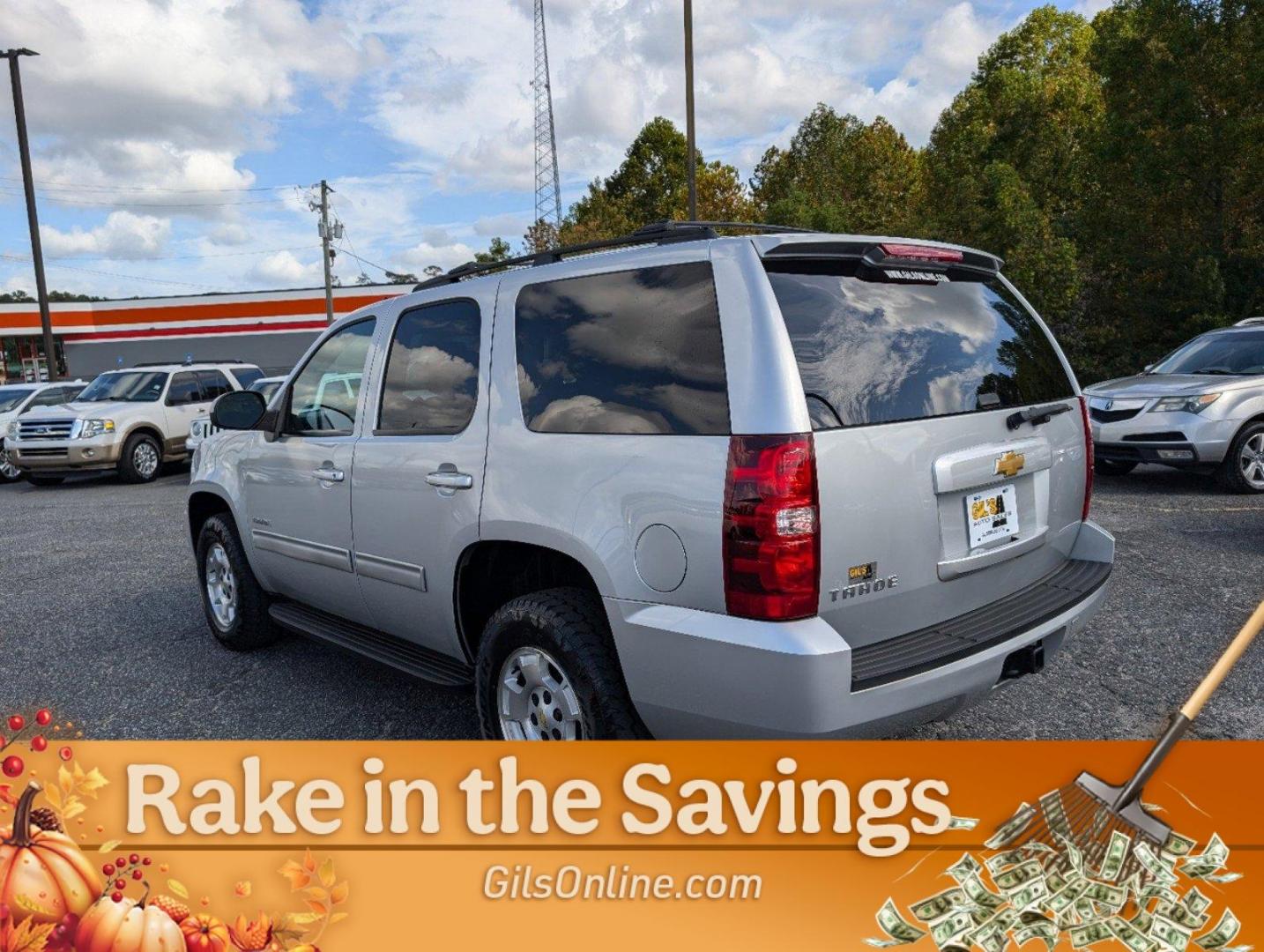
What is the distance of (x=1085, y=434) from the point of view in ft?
11.7

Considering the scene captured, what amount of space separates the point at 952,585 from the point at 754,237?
1.20 meters

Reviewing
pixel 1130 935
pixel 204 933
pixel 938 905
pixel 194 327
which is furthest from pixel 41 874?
pixel 194 327

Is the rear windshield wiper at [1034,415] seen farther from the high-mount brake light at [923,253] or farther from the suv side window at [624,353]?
the suv side window at [624,353]

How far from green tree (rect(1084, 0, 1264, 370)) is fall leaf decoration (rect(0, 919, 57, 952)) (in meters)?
20.7

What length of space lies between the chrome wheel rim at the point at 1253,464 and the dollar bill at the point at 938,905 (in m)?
8.01

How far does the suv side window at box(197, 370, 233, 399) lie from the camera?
49.8 ft

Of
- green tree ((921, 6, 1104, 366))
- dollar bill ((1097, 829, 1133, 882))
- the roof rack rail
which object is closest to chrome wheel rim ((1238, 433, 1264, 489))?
the roof rack rail

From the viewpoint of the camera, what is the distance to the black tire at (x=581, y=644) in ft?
9.09

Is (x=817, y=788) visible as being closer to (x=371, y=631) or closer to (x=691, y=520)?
(x=691, y=520)

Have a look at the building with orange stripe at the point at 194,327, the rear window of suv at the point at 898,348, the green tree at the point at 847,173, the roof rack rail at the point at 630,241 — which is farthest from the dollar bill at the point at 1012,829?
the building with orange stripe at the point at 194,327

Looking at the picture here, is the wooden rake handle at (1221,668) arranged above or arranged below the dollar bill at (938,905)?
above

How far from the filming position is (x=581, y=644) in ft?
9.21

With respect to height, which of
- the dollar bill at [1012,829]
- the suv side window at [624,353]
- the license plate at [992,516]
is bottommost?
the dollar bill at [1012,829]

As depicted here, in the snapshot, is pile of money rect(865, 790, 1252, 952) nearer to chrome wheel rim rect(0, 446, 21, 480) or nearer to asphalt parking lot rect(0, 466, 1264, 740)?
asphalt parking lot rect(0, 466, 1264, 740)
